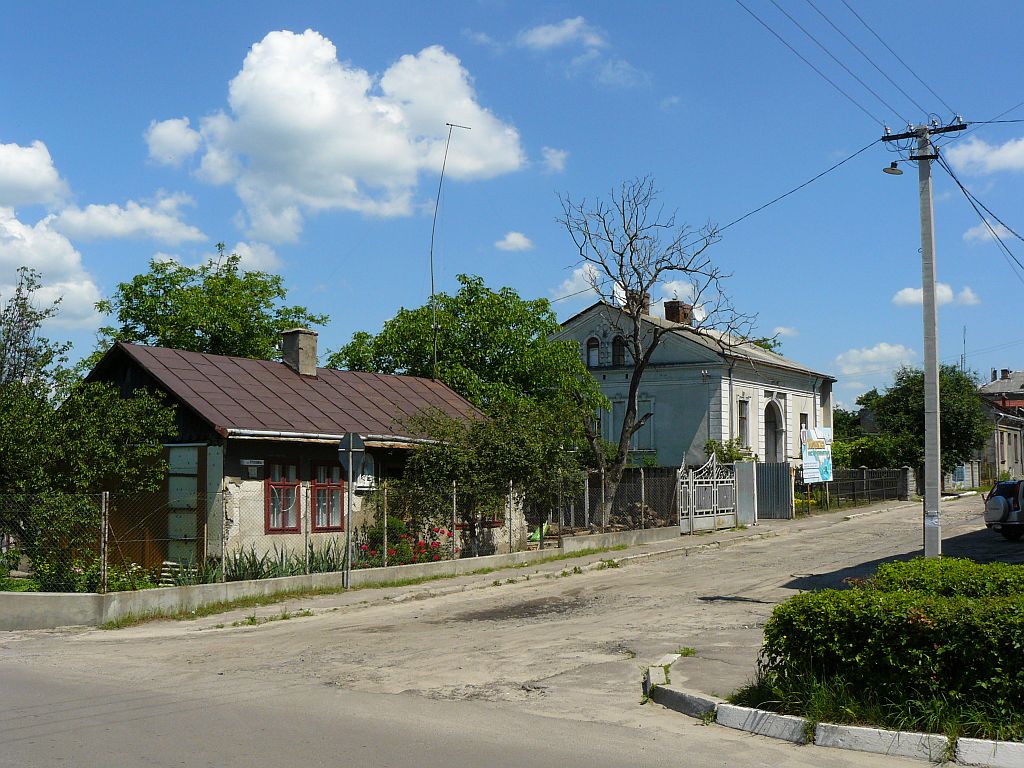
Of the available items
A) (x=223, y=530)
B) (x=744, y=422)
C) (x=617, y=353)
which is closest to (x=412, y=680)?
(x=223, y=530)

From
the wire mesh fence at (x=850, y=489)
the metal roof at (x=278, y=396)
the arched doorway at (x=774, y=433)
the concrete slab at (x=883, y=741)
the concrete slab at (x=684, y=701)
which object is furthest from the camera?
the arched doorway at (x=774, y=433)

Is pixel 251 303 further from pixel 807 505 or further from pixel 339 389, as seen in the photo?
pixel 807 505

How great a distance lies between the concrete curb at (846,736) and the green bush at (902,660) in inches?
6.6

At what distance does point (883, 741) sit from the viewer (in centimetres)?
680

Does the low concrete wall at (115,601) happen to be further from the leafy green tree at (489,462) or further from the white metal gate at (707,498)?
the white metal gate at (707,498)

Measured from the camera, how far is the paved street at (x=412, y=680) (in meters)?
6.88

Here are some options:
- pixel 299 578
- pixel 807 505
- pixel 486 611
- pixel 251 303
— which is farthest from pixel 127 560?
pixel 807 505

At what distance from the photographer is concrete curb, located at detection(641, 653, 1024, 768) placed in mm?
6402

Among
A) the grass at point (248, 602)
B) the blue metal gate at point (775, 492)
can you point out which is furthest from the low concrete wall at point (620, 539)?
the blue metal gate at point (775, 492)

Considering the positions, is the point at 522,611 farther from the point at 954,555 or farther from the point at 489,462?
the point at 954,555

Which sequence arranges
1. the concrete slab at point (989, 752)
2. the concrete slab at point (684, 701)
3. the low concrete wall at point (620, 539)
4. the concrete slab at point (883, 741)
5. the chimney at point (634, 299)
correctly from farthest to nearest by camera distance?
the chimney at point (634, 299), the low concrete wall at point (620, 539), the concrete slab at point (684, 701), the concrete slab at point (883, 741), the concrete slab at point (989, 752)

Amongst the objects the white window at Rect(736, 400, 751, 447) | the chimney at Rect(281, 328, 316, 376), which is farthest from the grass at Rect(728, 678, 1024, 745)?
the white window at Rect(736, 400, 751, 447)

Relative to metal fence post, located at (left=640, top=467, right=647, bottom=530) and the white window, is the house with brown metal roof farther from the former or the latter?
the white window

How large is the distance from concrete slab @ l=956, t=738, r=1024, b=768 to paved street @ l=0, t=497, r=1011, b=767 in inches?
14.7
